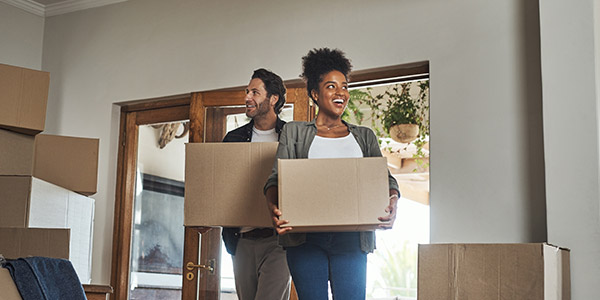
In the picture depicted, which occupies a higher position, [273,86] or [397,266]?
[273,86]

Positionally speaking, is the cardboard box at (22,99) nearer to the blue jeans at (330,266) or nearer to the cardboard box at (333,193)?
the cardboard box at (333,193)

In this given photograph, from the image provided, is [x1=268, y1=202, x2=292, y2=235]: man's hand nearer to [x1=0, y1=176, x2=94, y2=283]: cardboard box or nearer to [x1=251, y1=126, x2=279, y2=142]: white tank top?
[x1=251, y1=126, x2=279, y2=142]: white tank top

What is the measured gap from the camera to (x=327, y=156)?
2.43 metres

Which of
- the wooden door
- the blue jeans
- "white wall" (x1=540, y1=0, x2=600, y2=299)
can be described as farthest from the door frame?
"white wall" (x1=540, y1=0, x2=600, y2=299)

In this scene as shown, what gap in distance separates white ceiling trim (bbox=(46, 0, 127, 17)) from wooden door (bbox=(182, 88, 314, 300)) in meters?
1.13

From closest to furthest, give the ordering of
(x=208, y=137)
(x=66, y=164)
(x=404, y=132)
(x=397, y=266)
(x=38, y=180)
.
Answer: (x=38, y=180) → (x=66, y=164) → (x=208, y=137) → (x=404, y=132) → (x=397, y=266)

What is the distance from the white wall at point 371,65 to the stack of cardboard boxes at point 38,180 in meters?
0.97

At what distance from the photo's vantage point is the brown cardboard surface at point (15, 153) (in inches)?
95.3

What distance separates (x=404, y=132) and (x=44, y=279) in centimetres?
337

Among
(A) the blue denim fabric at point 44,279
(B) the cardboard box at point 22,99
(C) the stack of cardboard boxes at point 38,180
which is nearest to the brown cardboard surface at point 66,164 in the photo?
(C) the stack of cardboard boxes at point 38,180

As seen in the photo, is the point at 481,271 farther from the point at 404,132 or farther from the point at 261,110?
the point at 404,132

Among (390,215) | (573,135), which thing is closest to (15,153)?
(390,215)

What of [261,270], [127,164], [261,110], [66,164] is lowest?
[261,270]

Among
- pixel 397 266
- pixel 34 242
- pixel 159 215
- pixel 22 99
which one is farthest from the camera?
pixel 397 266
